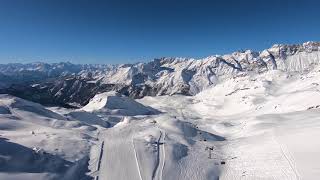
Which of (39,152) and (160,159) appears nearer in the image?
(39,152)

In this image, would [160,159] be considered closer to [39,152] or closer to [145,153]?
[145,153]

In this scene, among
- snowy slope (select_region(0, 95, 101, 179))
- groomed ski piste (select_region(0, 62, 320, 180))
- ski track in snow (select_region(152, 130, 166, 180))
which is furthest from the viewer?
ski track in snow (select_region(152, 130, 166, 180))

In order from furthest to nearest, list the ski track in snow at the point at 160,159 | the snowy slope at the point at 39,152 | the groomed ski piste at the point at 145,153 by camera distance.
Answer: the ski track in snow at the point at 160,159 < the groomed ski piste at the point at 145,153 < the snowy slope at the point at 39,152

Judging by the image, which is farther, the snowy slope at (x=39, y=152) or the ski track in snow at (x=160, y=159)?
the ski track in snow at (x=160, y=159)

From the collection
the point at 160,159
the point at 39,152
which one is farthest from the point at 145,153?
the point at 39,152

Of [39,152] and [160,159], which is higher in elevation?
[39,152]

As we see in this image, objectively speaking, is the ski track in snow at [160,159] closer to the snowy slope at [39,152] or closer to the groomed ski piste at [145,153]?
the groomed ski piste at [145,153]

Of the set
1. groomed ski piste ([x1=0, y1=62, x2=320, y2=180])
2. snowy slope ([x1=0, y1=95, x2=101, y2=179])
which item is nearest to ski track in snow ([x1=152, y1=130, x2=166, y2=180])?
groomed ski piste ([x1=0, y1=62, x2=320, y2=180])

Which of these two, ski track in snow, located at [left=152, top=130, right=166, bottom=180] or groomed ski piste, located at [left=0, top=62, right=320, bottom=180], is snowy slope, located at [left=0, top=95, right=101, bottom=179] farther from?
ski track in snow, located at [left=152, top=130, right=166, bottom=180]

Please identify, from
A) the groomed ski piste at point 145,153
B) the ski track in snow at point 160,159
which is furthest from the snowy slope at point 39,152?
the ski track in snow at point 160,159

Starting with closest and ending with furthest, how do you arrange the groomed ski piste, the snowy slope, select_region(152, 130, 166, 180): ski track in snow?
the snowy slope < the groomed ski piste < select_region(152, 130, 166, 180): ski track in snow

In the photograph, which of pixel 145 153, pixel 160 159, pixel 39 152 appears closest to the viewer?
pixel 39 152

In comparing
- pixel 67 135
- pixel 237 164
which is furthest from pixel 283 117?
pixel 67 135
